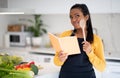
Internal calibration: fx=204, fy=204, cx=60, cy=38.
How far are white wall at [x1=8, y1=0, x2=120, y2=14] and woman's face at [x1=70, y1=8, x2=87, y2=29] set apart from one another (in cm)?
159

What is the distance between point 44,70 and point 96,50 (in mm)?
493

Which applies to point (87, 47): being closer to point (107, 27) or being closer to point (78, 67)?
point (78, 67)

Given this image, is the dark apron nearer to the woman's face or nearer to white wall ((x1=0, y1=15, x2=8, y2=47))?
the woman's face

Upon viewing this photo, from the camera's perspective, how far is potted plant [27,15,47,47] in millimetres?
3936

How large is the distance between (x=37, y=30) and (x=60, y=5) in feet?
2.60

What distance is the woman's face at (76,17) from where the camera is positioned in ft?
5.29

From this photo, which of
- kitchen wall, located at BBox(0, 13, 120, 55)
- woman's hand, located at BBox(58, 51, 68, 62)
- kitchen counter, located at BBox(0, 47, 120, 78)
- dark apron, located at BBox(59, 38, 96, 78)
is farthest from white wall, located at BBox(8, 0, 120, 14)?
woman's hand, located at BBox(58, 51, 68, 62)

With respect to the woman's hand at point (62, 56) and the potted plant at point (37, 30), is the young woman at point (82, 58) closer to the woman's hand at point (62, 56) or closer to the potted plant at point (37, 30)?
the woman's hand at point (62, 56)

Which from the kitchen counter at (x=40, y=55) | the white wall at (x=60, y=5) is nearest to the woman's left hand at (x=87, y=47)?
the kitchen counter at (x=40, y=55)

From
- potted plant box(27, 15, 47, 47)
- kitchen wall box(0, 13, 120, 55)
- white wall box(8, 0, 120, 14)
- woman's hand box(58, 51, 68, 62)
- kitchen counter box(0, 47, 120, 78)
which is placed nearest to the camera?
woman's hand box(58, 51, 68, 62)

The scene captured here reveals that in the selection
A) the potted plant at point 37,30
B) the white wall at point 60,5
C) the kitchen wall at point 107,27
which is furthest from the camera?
the potted plant at point 37,30

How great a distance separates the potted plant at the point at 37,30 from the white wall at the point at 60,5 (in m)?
0.37

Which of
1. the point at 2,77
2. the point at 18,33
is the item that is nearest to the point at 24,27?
the point at 18,33

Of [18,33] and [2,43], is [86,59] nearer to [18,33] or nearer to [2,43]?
[18,33]
